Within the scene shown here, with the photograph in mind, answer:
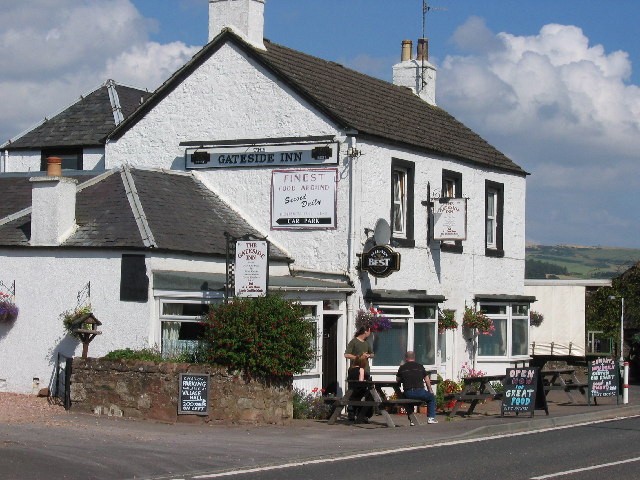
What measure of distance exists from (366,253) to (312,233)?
4.49 feet

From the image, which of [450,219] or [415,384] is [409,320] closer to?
[450,219]

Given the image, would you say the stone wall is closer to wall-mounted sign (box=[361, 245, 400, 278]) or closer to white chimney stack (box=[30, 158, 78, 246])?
white chimney stack (box=[30, 158, 78, 246])

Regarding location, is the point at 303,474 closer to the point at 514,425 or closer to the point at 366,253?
the point at 514,425

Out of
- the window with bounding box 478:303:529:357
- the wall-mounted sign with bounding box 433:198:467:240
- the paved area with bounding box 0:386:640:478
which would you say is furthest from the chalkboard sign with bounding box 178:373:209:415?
the window with bounding box 478:303:529:357

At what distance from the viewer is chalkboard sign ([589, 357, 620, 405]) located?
23.4m

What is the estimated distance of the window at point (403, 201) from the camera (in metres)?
24.5

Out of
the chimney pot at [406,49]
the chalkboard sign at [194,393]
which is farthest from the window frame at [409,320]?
the chimney pot at [406,49]

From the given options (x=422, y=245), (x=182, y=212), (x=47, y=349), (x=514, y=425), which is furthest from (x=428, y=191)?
(x=47, y=349)

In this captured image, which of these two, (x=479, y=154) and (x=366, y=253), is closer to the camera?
(x=366, y=253)

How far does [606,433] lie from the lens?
18641 millimetres

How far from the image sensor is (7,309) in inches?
820

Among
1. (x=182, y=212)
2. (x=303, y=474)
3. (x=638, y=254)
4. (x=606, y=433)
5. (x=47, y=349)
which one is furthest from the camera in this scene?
(x=638, y=254)

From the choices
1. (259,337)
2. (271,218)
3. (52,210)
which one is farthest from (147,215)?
(259,337)

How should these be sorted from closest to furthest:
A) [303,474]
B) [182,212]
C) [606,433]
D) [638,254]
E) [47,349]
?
[303,474] → [606,433] → [47,349] → [182,212] → [638,254]
